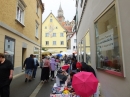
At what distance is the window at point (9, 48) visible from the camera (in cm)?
841

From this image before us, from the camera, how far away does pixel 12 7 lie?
945cm

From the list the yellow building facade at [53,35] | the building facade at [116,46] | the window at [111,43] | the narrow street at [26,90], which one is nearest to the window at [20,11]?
the narrow street at [26,90]

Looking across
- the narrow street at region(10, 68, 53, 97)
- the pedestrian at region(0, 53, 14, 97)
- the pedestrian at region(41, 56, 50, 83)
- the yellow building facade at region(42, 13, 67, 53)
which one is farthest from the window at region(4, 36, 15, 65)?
the yellow building facade at region(42, 13, 67, 53)

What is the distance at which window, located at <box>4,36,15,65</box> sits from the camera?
8406 millimetres

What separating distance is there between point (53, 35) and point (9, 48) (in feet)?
106

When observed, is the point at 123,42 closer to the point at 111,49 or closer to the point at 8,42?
the point at 111,49

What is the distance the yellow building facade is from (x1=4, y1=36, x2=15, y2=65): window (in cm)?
3130

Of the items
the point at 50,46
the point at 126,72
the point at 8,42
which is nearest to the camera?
the point at 126,72

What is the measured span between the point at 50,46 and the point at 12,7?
31.9 m

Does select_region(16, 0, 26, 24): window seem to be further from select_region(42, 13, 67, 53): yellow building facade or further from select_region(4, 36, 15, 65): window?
select_region(42, 13, 67, 53): yellow building facade

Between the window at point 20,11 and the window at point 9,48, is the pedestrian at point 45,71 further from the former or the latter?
the window at point 20,11

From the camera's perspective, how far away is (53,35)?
4100cm

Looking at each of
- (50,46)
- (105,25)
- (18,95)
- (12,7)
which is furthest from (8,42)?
(50,46)

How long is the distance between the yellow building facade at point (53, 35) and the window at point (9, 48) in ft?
103
